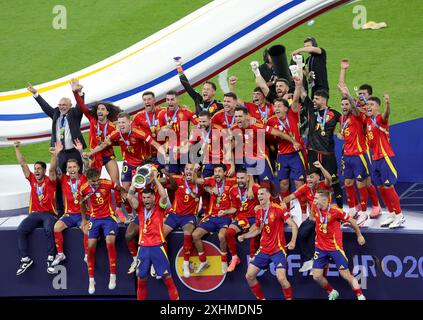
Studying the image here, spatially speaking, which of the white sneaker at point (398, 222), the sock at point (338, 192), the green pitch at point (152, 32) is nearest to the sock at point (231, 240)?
the sock at point (338, 192)

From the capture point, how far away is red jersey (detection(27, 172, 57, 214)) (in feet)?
41.5

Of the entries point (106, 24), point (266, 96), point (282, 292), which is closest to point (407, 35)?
point (106, 24)

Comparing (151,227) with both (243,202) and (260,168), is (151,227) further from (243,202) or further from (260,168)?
(260,168)

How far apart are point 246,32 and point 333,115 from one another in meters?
1.45

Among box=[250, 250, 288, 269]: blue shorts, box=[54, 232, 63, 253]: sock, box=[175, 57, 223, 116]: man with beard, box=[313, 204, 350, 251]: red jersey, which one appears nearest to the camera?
box=[313, 204, 350, 251]: red jersey

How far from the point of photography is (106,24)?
22.5 metres

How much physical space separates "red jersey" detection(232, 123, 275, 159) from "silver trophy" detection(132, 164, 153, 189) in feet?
4.00

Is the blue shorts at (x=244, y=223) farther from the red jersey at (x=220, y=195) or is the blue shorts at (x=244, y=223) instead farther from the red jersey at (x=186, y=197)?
the red jersey at (x=186, y=197)

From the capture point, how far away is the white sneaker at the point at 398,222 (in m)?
12.1

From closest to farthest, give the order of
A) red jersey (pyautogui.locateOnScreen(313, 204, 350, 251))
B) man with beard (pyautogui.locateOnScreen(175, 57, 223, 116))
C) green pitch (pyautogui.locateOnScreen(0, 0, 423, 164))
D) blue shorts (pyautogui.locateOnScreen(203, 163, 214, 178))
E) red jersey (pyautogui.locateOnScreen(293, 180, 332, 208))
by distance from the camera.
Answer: red jersey (pyautogui.locateOnScreen(313, 204, 350, 251)) → red jersey (pyautogui.locateOnScreen(293, 180, 332, 208)) → man with beard (pyautogui.locateOnScreen(175, 57, 223, 116)) → blue shorts (pyautogui.locateOnScreen(203, 163, 214, 178)) → green pitch (pyautogui.locateOnScreen(0, 0, 423, 164))

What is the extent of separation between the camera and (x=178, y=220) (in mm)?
12406

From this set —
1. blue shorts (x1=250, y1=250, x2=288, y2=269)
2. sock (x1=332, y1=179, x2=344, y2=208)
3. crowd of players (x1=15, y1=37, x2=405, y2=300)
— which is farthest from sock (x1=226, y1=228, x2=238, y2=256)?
sock (x1=332, y1=179, x2=344, y2=208)

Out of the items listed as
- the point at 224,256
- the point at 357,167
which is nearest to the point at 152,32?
the point at 357,167

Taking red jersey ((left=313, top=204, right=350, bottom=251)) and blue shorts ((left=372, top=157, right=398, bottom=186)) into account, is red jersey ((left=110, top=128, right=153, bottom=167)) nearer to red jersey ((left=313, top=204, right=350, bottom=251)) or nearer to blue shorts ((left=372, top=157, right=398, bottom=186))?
red jersey ((left=313, top=204, right=350, bottom=251))
